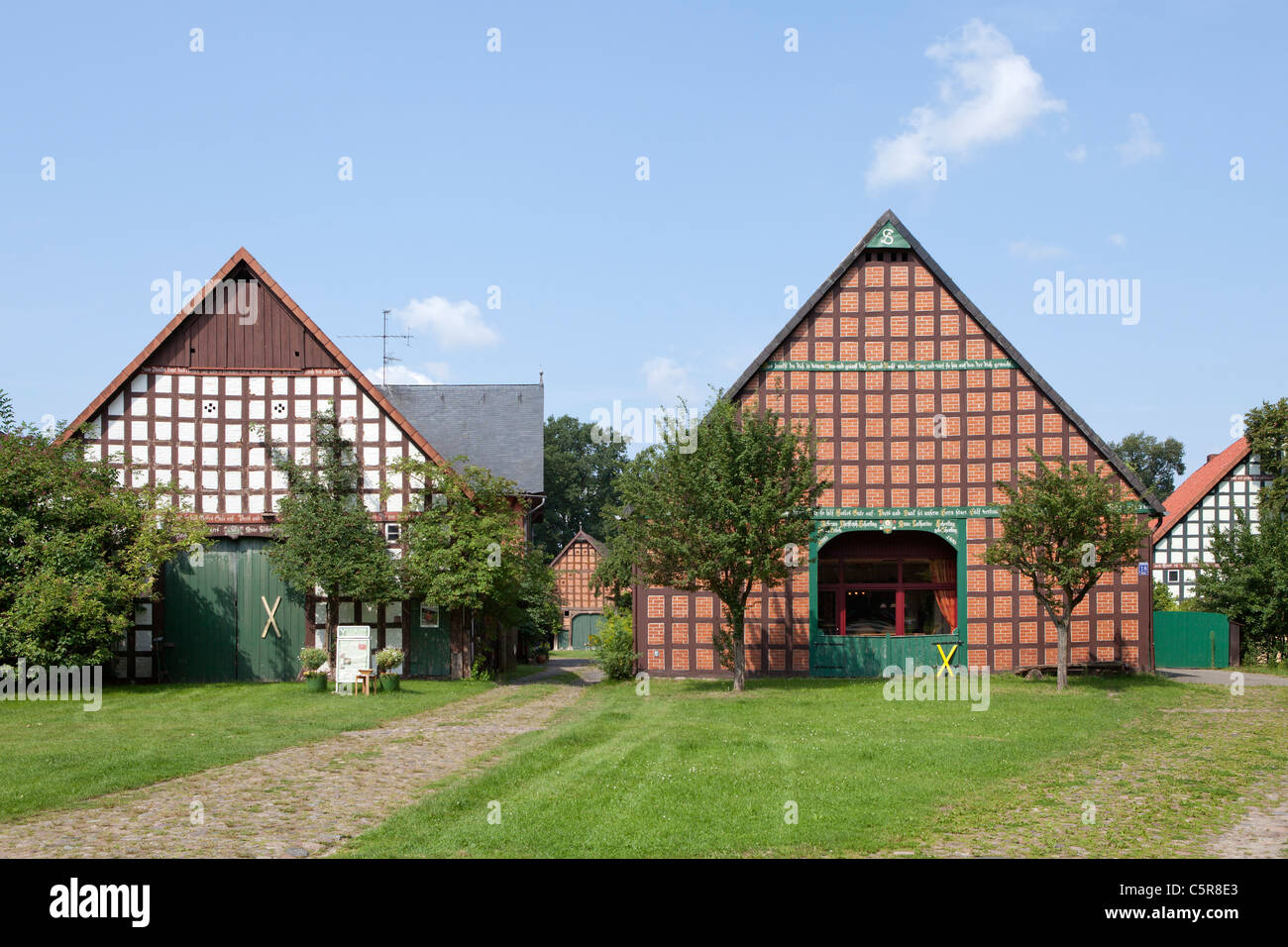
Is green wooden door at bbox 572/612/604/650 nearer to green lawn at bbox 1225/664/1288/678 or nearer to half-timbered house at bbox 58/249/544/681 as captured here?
green lawn at bbox 1225/664/1288/678

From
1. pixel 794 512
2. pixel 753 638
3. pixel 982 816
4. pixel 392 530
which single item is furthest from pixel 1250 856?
pixel 392 530

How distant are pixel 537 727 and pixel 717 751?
15.5 feet

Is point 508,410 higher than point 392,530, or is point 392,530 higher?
point 508,410

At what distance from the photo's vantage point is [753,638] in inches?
1174

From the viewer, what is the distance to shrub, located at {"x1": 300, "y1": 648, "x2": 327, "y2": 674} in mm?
25859

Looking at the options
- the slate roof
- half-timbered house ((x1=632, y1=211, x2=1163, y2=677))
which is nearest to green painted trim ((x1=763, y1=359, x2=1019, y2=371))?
half-timbered house ((x1=632, y1=211, x2=1163, y2=677))

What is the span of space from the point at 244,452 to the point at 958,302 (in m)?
19.0

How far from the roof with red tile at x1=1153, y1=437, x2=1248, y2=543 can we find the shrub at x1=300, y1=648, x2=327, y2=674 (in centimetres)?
3551

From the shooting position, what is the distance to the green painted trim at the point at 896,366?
30172 millimetres

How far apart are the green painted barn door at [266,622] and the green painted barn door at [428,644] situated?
2752 mm
